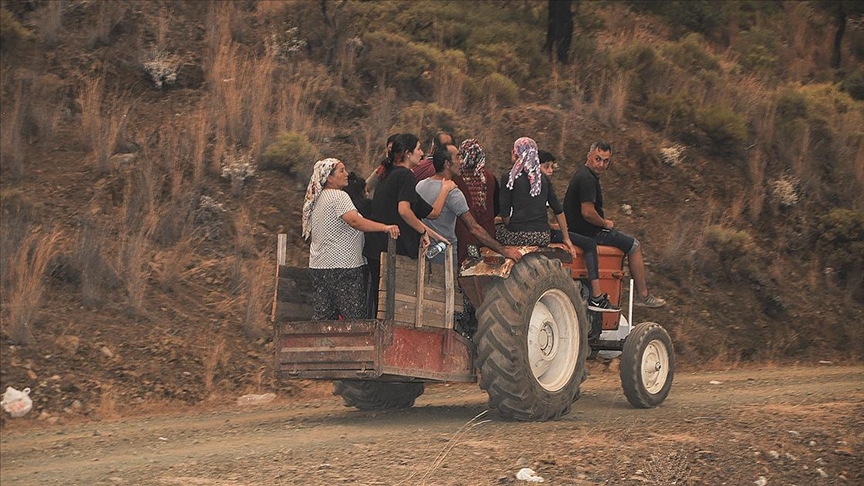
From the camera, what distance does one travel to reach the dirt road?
852 centimetres

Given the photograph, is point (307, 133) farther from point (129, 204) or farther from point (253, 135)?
point (129, 204)

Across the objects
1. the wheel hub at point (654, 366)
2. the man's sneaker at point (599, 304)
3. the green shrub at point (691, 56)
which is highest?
the green shrub at point (691, 56)

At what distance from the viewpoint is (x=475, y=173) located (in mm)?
11320

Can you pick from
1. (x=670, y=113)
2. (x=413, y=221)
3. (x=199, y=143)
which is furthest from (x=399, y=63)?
(x=413, y=221)

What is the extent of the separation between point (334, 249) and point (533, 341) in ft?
6.45

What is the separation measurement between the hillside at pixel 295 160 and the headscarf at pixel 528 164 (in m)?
4.35

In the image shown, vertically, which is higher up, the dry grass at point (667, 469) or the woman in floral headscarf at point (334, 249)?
the woman in floral headscarf at point (334, 249)

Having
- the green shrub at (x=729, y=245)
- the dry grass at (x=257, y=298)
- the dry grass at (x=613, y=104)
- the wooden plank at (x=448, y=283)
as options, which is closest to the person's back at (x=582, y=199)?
the wooden plank at (x=448, y=283)

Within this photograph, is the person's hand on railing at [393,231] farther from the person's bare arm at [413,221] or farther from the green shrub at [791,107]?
the green shrub at [791,107]

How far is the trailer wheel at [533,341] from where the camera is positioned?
10.5 meters

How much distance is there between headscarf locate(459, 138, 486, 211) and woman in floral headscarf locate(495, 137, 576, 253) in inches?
9.1

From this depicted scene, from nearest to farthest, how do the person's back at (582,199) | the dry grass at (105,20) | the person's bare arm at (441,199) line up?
the person's bare arm at (441,199) < the person's back at (582,199) < the dry grass at (105,20)

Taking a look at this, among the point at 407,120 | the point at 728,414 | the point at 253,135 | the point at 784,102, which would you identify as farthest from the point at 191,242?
the point at 784,102

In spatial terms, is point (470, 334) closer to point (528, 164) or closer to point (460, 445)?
point (528, 164)
